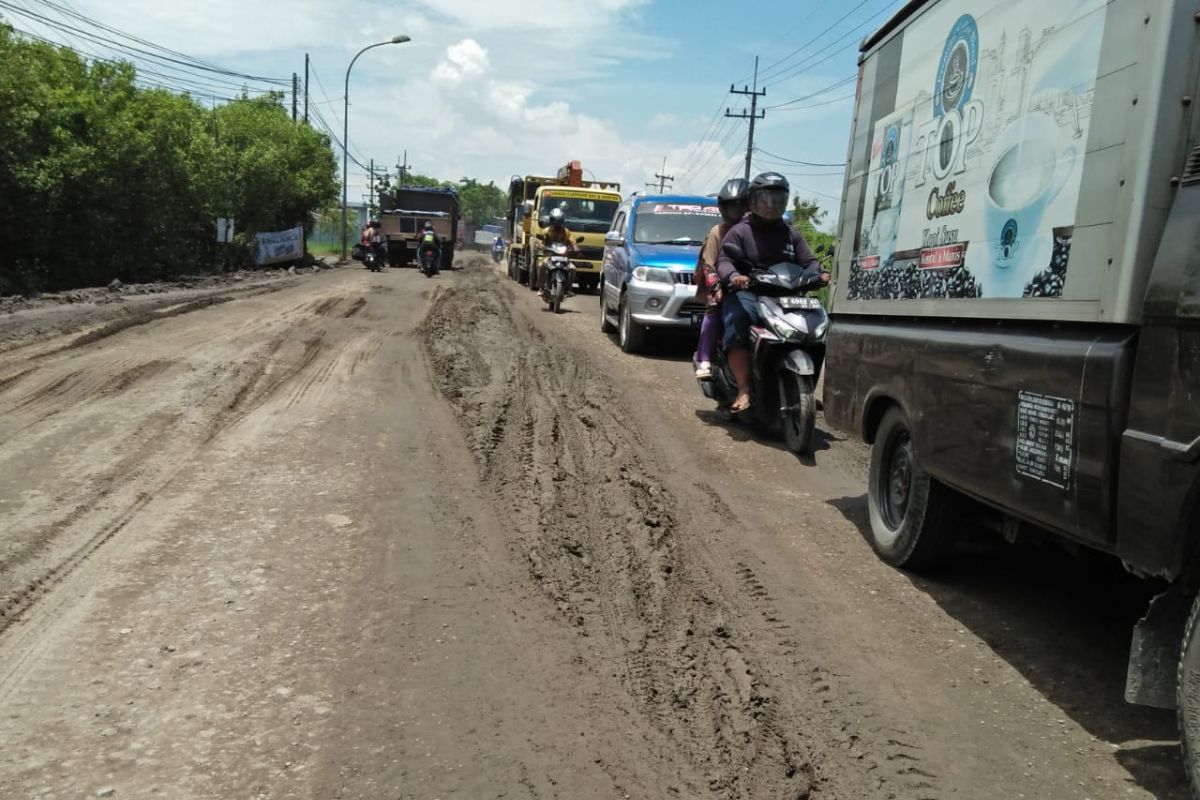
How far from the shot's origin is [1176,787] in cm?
309

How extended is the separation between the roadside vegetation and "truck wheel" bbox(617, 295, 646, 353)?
1491 centimetres

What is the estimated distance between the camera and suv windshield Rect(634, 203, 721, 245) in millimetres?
13171

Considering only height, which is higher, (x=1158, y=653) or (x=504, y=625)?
(x=1158, y=653)

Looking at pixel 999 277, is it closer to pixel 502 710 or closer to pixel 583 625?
pixel 583 625

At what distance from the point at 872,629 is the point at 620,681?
49.3 inches

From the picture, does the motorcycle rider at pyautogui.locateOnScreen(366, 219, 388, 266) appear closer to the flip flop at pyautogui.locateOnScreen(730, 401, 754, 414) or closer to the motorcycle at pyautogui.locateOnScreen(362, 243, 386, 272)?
the motorcycle at pyautogui.locateOnScreen(362, 243, 386, 272)

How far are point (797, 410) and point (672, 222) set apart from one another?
6.47 metres

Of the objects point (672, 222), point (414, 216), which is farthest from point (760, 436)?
point (414, 216)

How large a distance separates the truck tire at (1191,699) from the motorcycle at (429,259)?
2813 cm

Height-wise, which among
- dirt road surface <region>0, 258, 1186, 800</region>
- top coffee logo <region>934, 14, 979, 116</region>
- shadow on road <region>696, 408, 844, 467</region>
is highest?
top coffee logo <region>934, 14, 979, 116</region>

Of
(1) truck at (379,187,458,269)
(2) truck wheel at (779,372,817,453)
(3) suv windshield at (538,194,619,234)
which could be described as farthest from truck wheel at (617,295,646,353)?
(1) truck at (379,187,458,269)

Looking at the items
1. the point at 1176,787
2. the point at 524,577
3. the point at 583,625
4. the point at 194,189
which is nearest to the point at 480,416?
the point at 524,577

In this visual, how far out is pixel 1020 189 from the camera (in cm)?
388

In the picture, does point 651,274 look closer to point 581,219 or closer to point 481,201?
point 581,219
